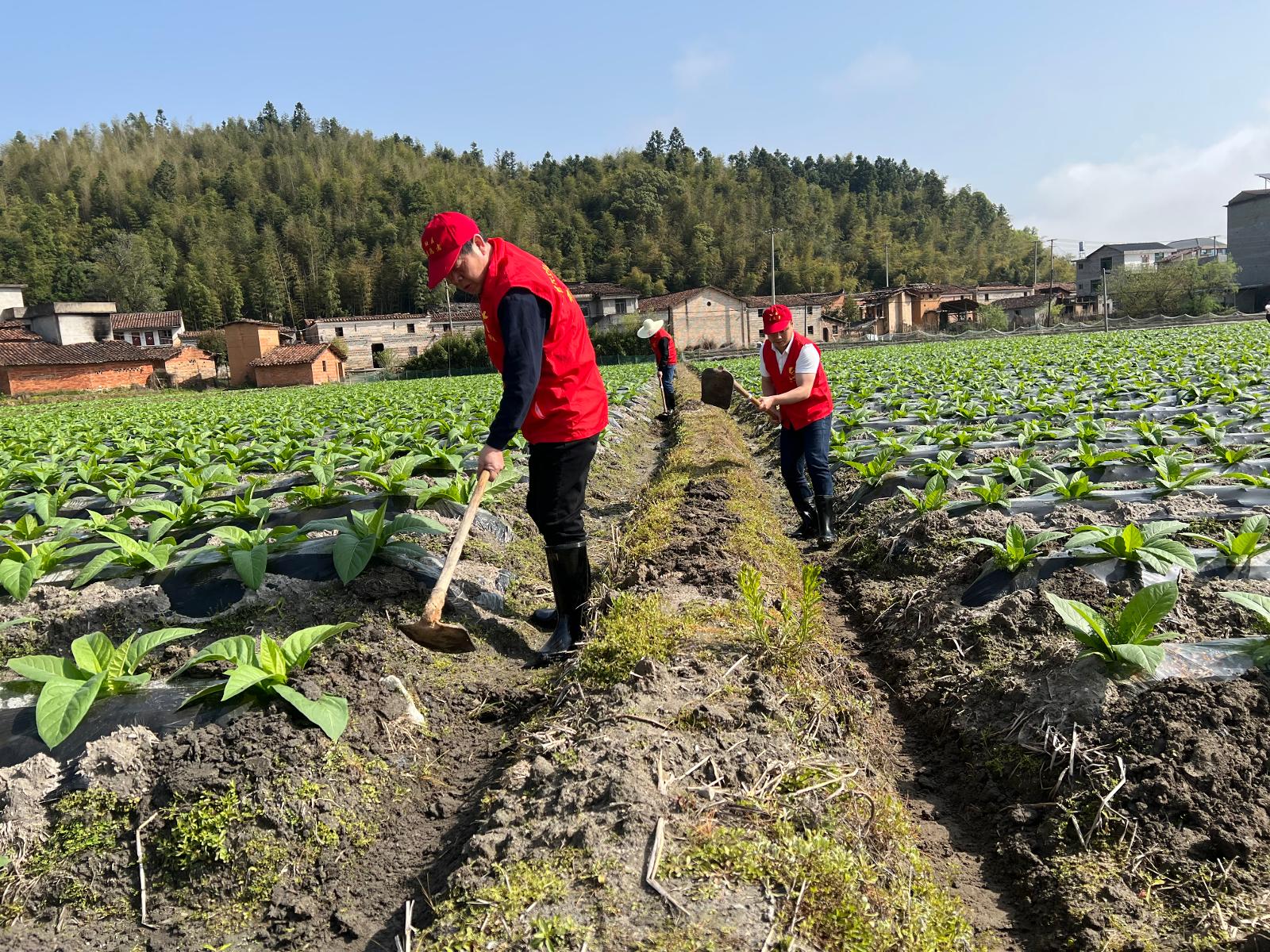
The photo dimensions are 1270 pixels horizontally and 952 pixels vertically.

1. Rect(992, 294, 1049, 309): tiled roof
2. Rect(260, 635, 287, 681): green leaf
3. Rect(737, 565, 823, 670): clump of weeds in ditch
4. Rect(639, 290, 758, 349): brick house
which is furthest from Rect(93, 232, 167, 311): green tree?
Rect(737, 565, 823, 670): clump of weeds in ditch

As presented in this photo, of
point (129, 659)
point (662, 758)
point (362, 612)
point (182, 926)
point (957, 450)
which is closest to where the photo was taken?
point (182, 926)

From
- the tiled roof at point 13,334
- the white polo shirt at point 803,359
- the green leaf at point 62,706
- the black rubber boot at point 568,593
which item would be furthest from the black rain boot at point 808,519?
the tiled roof at point 13,334

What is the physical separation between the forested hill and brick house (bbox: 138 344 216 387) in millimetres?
29795

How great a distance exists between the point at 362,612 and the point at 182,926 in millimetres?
1668

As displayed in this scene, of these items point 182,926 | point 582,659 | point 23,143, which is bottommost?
point 182,926

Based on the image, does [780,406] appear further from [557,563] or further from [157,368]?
[157,368]

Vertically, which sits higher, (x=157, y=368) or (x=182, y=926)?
(x=157, y=368)

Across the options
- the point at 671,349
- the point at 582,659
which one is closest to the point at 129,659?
the point at 582,659

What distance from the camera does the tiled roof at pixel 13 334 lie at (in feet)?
136

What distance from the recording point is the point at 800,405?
578 centimetres

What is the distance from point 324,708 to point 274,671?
0.87 ft

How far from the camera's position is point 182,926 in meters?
2.08

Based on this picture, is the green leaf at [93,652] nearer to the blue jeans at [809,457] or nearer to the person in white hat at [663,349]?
the blue jeans at [809,457]

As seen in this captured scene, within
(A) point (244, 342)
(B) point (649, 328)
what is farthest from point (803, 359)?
(A) point (244, 342)
